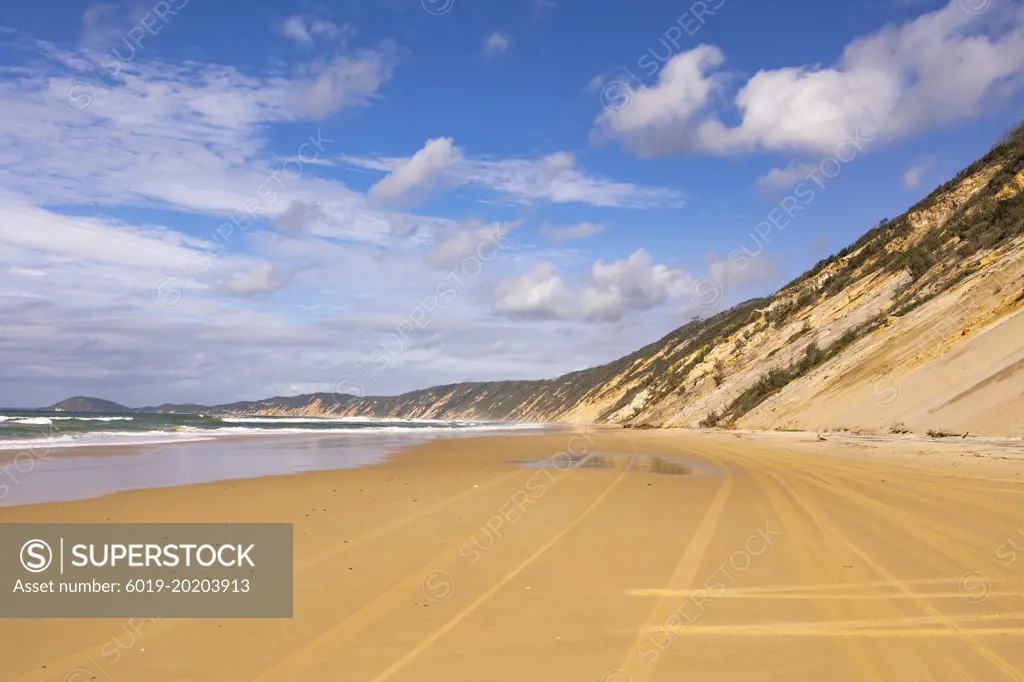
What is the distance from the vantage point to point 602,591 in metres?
6.82

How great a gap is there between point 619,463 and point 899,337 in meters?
20.6

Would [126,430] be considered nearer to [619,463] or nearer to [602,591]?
[619,463]

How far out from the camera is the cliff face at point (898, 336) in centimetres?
2470

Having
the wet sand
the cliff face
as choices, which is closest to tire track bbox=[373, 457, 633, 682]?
the wet sand

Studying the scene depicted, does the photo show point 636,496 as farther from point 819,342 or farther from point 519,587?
point 819,342

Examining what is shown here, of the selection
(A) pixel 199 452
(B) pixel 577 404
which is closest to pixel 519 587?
(A) pixel 199 452

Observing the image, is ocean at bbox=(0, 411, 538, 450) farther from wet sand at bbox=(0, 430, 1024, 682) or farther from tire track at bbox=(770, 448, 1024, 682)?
tire track at bbox=(770, 448, 1024, 682)

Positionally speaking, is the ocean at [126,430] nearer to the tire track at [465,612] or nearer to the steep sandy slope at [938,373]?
the tire track at [465,612]

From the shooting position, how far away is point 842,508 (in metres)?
11.5

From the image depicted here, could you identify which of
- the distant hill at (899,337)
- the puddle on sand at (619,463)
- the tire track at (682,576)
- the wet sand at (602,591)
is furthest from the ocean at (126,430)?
the tire track at (682,576)

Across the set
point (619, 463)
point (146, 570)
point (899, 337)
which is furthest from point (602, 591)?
point (899, 337)

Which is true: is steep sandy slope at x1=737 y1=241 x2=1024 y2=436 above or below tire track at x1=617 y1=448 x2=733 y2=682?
above

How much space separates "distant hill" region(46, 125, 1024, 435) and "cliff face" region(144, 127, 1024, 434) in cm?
10

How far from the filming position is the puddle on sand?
19.3m
